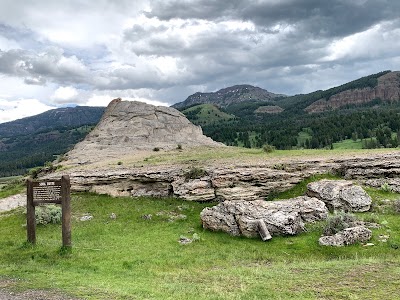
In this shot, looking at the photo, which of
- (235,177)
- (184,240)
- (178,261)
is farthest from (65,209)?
(235,177)

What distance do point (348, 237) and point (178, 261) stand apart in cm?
1191

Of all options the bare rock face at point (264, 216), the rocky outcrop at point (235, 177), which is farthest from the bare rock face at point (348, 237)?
the rocky outcrop at point (235, 177)

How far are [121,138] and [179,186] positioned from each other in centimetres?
3375

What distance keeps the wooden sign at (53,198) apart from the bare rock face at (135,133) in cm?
3327

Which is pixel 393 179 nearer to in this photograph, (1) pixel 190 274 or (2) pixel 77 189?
(1) pixel 190 274

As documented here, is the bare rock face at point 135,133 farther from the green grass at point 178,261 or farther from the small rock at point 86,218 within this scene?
the green grass at point 178,261

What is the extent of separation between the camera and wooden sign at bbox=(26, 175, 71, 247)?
82.0ft

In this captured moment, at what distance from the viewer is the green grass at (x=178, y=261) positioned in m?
15.5

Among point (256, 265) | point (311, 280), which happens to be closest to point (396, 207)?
point (256, 265)

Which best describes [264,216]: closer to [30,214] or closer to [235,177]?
[235,177]

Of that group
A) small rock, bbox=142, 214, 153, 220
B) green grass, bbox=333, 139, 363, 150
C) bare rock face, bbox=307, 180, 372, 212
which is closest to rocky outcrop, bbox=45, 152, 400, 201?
bare rock face, bbox=307, 180, 372, 212

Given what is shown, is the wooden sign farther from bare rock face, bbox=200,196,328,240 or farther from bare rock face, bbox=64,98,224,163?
bare rock face, bbox=64,98,224,163

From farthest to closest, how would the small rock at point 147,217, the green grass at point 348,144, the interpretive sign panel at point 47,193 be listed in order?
1. the green grass at point 348,144
2. the small rock at point 147,217
3. the interpretive sign panel at point 47,193

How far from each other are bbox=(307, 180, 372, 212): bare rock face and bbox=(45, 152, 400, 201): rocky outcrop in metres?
4.09
